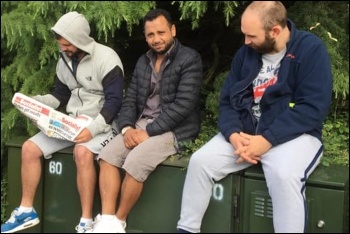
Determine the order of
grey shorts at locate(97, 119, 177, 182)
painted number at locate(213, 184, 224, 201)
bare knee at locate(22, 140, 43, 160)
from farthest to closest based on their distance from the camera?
bare knee at locate(22, 140, 43, 160), grey shorts at locate(97, 119, 177, 182), painted number at locate(213, 184, 224, 201)

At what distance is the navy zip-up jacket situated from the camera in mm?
3246

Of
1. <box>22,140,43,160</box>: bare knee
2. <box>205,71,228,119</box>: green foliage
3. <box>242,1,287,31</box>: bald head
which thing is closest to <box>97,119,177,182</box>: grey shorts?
<box>22,140,43,160</box>: bare knee

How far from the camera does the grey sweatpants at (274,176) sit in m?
3.04

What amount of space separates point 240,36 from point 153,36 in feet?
4.33

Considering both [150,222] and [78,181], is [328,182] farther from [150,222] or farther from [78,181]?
[78,181]

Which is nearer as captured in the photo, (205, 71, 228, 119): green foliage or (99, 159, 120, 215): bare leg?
(99, 159, 120, 215): bare leg

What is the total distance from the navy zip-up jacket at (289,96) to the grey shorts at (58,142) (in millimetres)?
880

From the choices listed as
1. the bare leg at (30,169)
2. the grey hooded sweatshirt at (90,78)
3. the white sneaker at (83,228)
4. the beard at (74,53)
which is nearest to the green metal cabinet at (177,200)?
the bare leg at (30,169)

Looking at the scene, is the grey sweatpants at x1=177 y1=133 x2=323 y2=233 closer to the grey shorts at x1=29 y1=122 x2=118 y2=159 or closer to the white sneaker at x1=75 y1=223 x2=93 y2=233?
the white sneaker at x1=75 y1=223 x2=93 y2=233

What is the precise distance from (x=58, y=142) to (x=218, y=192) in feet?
4.26

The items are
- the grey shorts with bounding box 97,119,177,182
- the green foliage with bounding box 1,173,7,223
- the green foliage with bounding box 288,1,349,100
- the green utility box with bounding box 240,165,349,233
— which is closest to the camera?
the green utility box with bounding box 240,165,349,233

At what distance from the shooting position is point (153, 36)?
3.84 meters

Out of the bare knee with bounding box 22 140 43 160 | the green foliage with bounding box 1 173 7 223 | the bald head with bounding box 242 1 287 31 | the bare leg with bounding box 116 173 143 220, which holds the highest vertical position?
the bald head with bounding box 242 1 287 31

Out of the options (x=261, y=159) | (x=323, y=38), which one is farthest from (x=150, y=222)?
(x=323, y=38)
